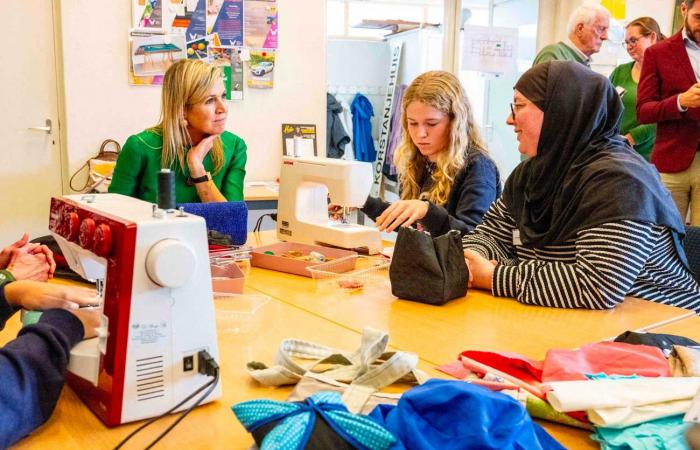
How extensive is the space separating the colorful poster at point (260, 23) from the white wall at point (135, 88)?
6 centimetres

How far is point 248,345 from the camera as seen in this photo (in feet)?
4.09

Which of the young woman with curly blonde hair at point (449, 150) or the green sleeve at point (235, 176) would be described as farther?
the green sleeve at point (235, 176)

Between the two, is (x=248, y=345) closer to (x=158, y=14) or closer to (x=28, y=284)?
(x=28, y=284)

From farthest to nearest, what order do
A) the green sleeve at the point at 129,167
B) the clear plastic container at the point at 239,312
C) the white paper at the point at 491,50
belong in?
the white paper at the point at 491,50 → the green sleeve at the point at 129,167 → the clear plastic container at the point at 239,312

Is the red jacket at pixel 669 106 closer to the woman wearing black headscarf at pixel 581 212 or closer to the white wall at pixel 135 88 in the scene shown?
the woman wearing black headscarf at pixel 581 212

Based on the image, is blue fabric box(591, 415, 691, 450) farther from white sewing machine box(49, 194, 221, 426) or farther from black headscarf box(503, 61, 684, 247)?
black headscarf box(503, 61, 684, 247)

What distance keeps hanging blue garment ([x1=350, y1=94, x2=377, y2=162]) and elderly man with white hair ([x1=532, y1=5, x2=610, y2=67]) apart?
7.64ft

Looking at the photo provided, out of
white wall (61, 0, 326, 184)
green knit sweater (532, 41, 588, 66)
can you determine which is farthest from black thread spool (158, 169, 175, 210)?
white wall (61, 0, 326, 184)

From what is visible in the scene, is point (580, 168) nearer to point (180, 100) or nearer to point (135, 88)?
point (180, 100)

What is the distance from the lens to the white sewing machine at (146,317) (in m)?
0.90

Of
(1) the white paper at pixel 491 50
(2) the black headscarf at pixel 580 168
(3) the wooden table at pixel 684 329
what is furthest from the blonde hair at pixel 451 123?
(1) the white paper at pixel 491 50

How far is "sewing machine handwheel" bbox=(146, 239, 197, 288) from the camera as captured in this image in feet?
2.96

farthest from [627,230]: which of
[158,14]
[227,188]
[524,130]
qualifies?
[158,14]

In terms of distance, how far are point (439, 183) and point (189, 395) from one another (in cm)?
157
